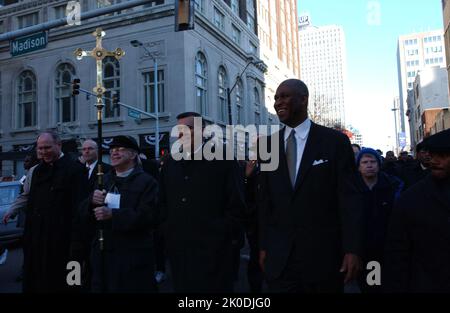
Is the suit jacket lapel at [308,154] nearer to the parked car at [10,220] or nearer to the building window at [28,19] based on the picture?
the parked car at [10,220]

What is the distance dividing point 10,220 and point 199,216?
7.29 metres

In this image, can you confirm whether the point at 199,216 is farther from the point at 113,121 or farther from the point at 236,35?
the point at 236,35

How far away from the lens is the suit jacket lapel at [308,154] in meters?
3.12

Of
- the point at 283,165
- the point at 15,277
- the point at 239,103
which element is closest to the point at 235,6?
the point at 239,103

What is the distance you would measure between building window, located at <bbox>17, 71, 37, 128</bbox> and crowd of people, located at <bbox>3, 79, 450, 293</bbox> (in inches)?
1353

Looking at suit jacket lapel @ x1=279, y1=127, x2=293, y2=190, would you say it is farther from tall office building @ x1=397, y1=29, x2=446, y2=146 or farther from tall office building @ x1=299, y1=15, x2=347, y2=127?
tall office building @ x1=397, y1=29, x2=446, y2=146

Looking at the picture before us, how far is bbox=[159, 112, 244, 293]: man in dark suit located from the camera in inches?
151

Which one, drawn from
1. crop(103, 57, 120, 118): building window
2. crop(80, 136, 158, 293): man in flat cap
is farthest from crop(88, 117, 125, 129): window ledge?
crop(80, 136, 158, 293): man in flat cap

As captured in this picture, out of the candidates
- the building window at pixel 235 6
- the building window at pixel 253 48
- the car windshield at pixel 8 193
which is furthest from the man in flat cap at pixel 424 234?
the building window at pixel 253 48

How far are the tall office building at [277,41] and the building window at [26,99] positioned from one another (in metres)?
26.9
